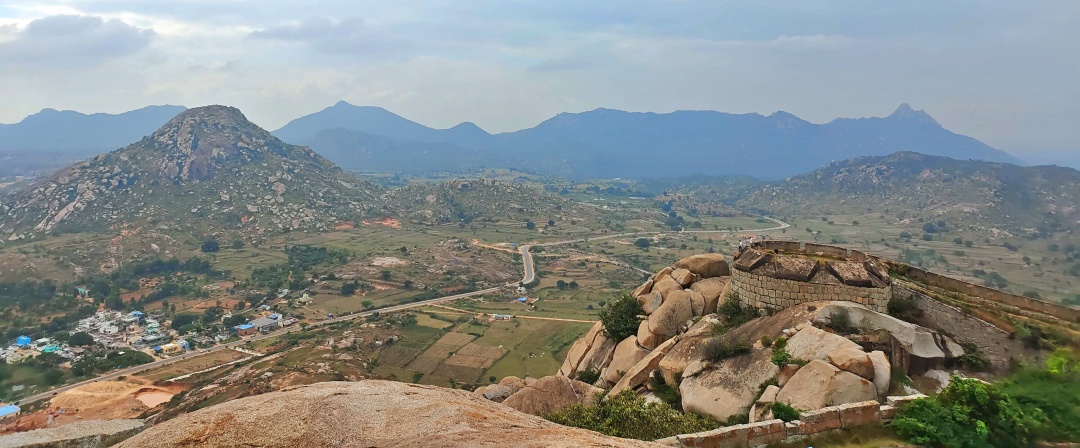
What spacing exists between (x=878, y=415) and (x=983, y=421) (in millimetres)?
2385

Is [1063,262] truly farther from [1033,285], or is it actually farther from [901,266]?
[901,266]

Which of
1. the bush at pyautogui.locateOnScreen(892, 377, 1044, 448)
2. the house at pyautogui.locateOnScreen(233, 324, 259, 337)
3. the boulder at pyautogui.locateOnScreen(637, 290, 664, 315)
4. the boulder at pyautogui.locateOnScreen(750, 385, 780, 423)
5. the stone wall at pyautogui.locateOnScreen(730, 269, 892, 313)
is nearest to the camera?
the bush at pyautogui.locateOnScreen(892, 377, 1044, 448)

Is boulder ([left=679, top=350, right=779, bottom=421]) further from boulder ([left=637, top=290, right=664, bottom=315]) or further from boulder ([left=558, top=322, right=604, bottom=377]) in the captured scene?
boulder ([left=558, top=322, right=604, bottom=377])

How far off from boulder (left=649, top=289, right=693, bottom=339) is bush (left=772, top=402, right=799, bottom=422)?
30.4 ft

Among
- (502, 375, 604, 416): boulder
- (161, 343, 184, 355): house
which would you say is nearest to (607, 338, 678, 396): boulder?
(502, 375, 604, 416): boulder

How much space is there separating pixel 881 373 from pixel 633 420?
737cm

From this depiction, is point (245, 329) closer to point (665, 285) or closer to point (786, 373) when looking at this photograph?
point (665, 285)

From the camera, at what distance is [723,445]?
12.5 meters

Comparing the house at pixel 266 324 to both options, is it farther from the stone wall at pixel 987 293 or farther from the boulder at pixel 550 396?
the stone wall at pixel 987 293

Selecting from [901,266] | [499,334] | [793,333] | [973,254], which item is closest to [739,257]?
[793,333]

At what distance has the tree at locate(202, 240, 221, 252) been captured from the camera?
119 meters

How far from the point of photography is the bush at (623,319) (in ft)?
85.8

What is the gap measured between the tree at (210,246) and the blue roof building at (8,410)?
7784cm

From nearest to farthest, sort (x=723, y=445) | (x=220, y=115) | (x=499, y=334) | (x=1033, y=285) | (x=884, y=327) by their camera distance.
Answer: (x=723, y=445) < (x=884, y=327) < (x=1033, y=285) < (x=499, y=334) < (x=220, y=115)
